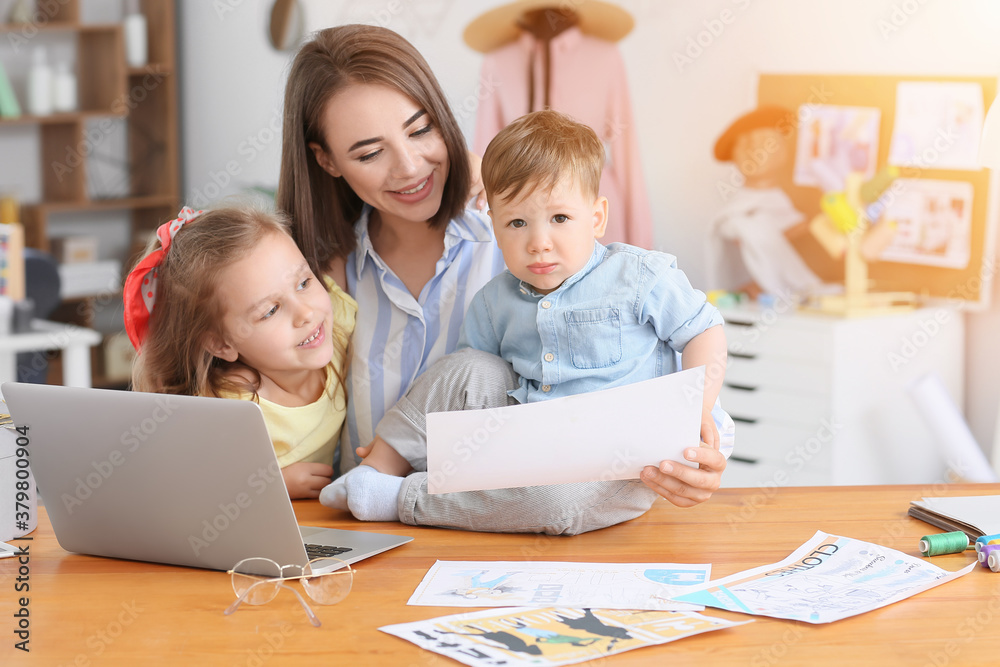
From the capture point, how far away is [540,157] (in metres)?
1.30

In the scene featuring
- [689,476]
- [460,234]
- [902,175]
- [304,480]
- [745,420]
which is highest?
[902,175]

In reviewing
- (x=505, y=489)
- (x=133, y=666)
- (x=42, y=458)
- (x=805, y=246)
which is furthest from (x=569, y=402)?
(x=805, y=246)

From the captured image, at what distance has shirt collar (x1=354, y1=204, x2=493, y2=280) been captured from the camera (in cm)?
163

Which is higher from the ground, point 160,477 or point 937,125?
point 937,125

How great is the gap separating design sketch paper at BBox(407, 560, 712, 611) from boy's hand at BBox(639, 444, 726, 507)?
99mm

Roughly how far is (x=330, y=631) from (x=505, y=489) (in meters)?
0.33

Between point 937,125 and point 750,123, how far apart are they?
60 cm

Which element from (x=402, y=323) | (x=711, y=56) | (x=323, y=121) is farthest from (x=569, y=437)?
(x=711, y=56)

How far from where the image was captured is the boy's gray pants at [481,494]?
3.86 feet

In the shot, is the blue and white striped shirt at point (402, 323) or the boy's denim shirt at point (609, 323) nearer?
the boy's denim shirt at point (609, 323)

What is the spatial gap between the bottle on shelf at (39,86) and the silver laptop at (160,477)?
371cm
